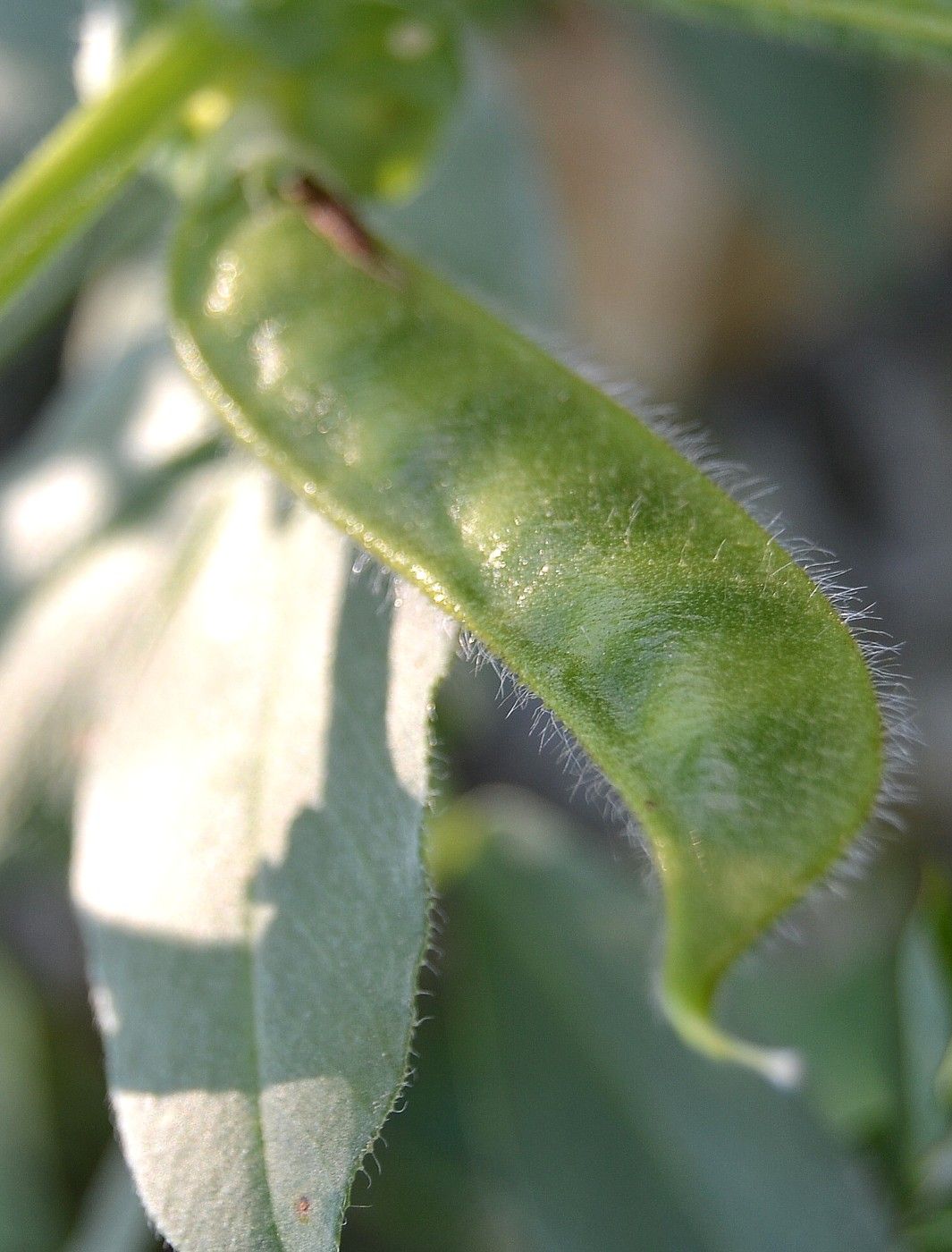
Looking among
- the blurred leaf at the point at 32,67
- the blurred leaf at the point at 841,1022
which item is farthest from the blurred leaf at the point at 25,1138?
the blurred leaf at the point at 32,67

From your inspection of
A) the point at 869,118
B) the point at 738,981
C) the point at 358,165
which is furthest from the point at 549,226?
the point at 738,981

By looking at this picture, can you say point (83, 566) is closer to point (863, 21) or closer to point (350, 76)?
point (350, 76)

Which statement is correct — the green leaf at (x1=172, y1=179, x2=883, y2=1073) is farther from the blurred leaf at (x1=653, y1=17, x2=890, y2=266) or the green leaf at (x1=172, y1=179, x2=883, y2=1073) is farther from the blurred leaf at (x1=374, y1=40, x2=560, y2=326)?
the blurred leaf at (x1=653, y1=17, x2=890, y2=266)

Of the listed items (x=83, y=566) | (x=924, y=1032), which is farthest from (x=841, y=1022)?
(x=83, y=566)

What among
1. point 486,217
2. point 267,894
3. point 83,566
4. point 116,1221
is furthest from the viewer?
point 486,217

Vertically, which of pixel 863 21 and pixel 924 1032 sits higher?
pixel 863 21

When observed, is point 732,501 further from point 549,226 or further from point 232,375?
point 549,226

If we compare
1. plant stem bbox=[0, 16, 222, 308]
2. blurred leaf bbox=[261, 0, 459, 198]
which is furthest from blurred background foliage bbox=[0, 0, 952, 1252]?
plant stem bbox=[0, 16, 222, 308]
